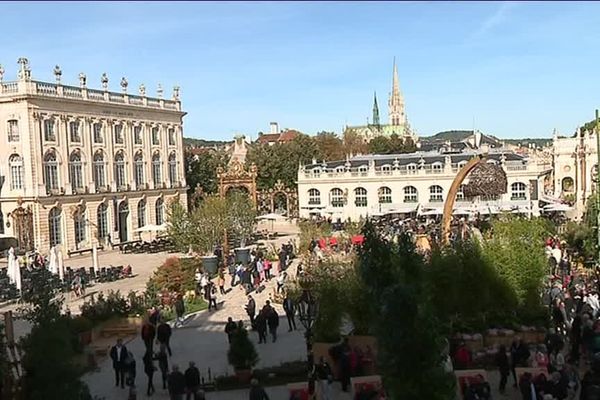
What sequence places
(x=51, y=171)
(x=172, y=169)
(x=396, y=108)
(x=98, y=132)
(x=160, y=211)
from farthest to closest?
(x=396, y=108) < (x=172, y=169) < (x=160, y=211) < (x=98, y=132) < (x=51, y=171)

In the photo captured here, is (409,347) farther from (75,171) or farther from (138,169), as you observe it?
(138,169)

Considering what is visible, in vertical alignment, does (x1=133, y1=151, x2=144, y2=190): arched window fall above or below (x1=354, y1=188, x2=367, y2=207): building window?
above

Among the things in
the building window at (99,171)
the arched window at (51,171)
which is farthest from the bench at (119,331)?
the building window at (99,171)

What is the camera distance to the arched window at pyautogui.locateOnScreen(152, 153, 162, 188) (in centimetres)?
5846

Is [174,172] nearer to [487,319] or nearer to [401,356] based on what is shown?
[487,319]

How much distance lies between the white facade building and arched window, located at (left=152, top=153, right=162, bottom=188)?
11.3 metres

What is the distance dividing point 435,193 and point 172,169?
847 inches

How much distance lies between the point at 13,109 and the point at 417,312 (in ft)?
135

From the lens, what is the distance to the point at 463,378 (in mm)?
14078

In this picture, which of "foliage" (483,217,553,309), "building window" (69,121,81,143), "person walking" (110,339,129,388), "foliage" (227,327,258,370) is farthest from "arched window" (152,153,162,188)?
"foliage" (227,327,258,370)

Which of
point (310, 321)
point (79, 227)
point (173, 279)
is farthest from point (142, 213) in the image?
point (310, 321)

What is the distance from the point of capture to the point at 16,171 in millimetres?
46031

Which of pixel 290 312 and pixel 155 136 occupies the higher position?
pixel 155 136

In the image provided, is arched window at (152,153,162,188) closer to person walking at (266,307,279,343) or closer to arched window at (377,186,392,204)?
arched window at (377,186,392,204)
